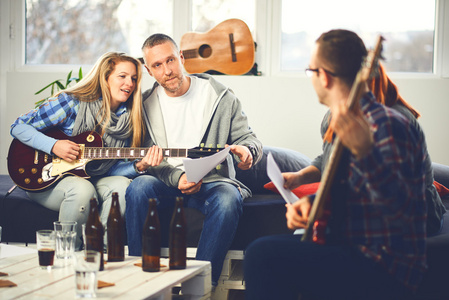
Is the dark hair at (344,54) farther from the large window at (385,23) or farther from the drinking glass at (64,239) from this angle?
the large window at (385,23)

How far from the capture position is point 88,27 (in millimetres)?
4055

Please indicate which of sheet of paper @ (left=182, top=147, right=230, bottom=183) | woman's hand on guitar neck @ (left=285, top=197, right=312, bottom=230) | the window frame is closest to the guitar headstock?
sheet of paper @ (left=182, top=147, right=230, bottom=183)

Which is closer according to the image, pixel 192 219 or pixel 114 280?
pixel 114 280

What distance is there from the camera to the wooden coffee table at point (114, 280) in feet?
5.02

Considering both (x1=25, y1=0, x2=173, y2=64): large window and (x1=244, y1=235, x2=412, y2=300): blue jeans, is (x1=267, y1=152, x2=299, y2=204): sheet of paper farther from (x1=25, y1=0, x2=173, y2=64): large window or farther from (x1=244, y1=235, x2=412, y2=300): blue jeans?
(x1=25, y1=0, x2=173, y2=64): large window

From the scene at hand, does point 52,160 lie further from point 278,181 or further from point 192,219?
point 278,181

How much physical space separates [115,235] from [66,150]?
2.66 ft

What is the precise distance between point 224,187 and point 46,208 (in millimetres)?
887

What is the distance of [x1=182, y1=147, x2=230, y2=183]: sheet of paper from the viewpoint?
85.3 inches

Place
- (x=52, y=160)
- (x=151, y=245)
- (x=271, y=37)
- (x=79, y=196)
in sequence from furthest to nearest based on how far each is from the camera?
(x=271, y=37) < (x=52, y=160) < (x=79, y=196) < (x=151, y=245)

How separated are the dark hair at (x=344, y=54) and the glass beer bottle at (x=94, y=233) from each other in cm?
96

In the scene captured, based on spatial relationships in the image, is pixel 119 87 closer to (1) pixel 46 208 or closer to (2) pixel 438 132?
(1) pixel 46 208

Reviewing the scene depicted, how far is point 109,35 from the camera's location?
13.2 ft

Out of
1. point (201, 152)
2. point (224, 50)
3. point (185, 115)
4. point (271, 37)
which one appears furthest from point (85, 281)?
point (271, 37)
